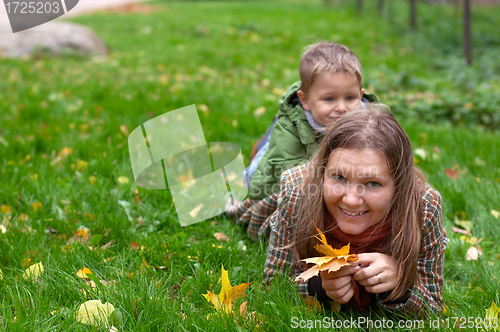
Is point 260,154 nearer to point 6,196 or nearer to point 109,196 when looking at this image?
point 109,196

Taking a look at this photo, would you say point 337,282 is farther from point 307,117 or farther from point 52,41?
point 52,41

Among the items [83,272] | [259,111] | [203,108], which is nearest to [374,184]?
[83,272]

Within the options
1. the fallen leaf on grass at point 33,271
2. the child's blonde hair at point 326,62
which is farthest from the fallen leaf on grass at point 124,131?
the fallen leaf on grass at point 33,271

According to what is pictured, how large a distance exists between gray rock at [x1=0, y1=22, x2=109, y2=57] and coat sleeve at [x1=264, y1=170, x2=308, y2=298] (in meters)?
7.22

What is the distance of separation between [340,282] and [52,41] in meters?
8.00

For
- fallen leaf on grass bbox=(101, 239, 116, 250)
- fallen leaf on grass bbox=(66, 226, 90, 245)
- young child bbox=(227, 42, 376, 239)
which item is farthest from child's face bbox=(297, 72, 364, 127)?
fallen leaf on grass bbox=(66, 226, 90, 245)

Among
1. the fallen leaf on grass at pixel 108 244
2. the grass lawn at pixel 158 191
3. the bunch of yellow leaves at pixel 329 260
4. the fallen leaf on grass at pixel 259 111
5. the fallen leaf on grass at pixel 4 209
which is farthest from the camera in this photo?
the fallen leaf on grass at pixel 259 111

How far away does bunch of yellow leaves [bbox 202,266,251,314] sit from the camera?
5.77ft

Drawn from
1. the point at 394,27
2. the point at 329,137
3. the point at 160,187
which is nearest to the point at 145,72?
the point at 160,187

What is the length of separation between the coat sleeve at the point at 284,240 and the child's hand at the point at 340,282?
215mm

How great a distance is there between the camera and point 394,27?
1152 cm

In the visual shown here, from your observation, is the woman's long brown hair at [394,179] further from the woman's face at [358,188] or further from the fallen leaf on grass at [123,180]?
the fallen leaf on grass at [123,180]

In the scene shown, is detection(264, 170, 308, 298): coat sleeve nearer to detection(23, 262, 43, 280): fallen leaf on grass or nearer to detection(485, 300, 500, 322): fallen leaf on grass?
detection(485, 300, 500, 322): fallen leaf on grass

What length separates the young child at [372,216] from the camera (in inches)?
62.7
